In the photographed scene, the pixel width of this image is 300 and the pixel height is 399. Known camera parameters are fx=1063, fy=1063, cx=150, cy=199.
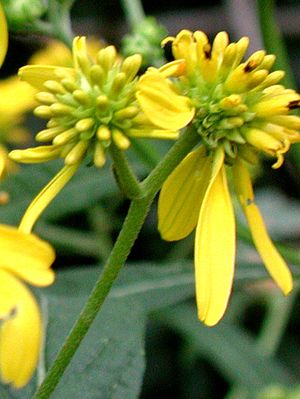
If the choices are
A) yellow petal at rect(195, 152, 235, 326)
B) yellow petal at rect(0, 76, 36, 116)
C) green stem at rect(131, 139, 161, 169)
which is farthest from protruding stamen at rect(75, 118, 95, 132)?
yellow petal at rect(0, 76, 36, 116)

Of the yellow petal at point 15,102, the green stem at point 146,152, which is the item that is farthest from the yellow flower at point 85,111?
the yellow petal at point 15,102

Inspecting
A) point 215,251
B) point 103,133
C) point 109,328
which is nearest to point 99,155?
point 103,133

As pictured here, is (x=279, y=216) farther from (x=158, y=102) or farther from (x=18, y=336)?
(x=18, y=336)

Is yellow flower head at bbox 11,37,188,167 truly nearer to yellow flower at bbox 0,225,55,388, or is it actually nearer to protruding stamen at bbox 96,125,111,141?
protruding stamen at bbox 96,125,111,141

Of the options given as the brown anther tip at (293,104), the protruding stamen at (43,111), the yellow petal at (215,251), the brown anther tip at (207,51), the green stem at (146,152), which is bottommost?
the green stem at (146,152)

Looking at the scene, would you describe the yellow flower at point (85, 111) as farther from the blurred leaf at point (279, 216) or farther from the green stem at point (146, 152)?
the blurred leaf at point (279, 216)

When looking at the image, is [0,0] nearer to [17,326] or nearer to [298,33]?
[17,326]
